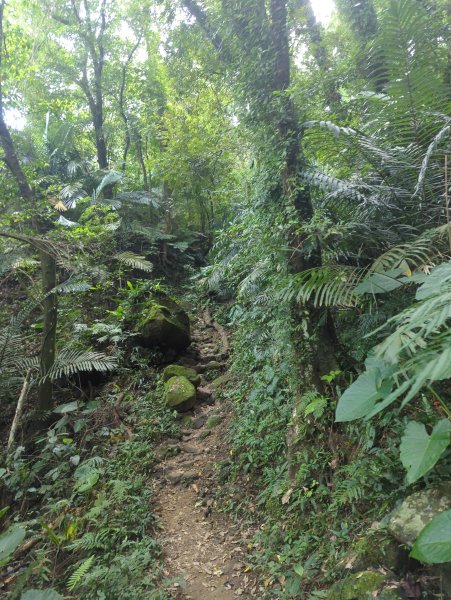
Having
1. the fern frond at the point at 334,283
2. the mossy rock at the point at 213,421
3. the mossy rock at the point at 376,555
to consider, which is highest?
the fern frond at the point at 334,283

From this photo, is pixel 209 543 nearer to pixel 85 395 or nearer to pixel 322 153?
pixel 85 395

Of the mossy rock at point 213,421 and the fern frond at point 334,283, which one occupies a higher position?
the fern frond at point 334,283

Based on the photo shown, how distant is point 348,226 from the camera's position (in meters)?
2.77

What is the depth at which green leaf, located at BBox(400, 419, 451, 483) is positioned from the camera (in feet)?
5.60

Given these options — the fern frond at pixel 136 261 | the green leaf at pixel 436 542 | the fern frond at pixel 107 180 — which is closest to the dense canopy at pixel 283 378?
the green leaf at pixel 436 542

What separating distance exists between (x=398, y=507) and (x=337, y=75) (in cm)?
363

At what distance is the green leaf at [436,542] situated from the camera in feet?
4.58

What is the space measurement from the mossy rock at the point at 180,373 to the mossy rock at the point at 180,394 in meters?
0.21

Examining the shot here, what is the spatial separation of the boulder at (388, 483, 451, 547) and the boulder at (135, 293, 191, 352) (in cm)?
471

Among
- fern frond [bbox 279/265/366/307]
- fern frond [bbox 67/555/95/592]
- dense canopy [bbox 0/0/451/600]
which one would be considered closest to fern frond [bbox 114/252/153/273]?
dense canopy [bbox 0/0/451/600]

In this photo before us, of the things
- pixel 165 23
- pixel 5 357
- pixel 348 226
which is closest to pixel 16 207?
pixel 5 357

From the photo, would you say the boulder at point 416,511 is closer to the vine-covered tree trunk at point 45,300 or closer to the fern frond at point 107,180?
the vine-covered tree trunk at point 45,300

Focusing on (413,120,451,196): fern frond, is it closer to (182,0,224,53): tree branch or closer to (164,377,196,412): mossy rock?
(182,0,224,53): tree branch

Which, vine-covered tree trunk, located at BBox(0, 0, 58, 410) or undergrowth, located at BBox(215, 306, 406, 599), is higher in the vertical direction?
vine-covered tree trunk, located at BBox(0, 0, 58, 410)
